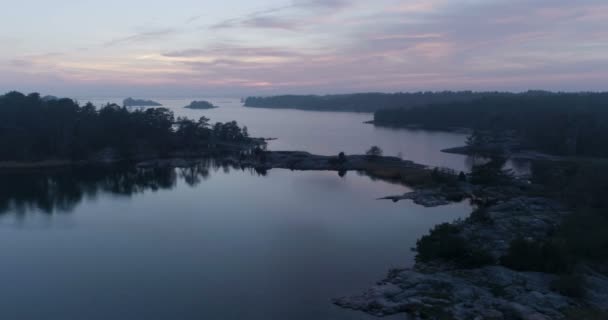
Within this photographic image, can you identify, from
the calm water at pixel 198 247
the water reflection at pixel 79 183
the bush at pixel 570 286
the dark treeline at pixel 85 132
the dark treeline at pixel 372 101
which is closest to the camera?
the bush at pixel 570 286

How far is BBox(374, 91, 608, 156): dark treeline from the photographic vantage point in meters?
24.2

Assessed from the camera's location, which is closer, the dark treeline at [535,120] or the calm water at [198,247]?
the calm water at [198,247]

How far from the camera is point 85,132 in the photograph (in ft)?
79.2

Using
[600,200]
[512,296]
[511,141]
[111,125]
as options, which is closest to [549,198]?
[600,200]

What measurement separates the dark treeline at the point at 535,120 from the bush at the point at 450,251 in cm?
1750

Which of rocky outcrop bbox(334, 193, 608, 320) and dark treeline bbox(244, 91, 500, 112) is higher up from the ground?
dark treeline bbox(244, 91, 500, 112)

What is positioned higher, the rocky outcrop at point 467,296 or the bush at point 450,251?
the bush at point 450,251

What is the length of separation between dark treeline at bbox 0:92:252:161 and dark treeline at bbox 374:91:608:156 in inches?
672

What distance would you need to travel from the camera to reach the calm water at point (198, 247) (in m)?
7.86

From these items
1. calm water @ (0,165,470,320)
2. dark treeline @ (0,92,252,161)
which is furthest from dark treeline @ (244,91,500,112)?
calm water @ (0,165,470,320)

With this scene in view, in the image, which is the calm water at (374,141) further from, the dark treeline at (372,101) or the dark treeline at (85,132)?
the dark treeline at (372,101)

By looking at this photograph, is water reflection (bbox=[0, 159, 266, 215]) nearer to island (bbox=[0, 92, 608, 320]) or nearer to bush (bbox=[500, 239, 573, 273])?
island (bbox=[0, 92, 608, 320])

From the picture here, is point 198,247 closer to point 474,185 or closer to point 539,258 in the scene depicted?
point 539,258

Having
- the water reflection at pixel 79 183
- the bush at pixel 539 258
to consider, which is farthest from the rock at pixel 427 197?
the water reflection at pixel 79 183
